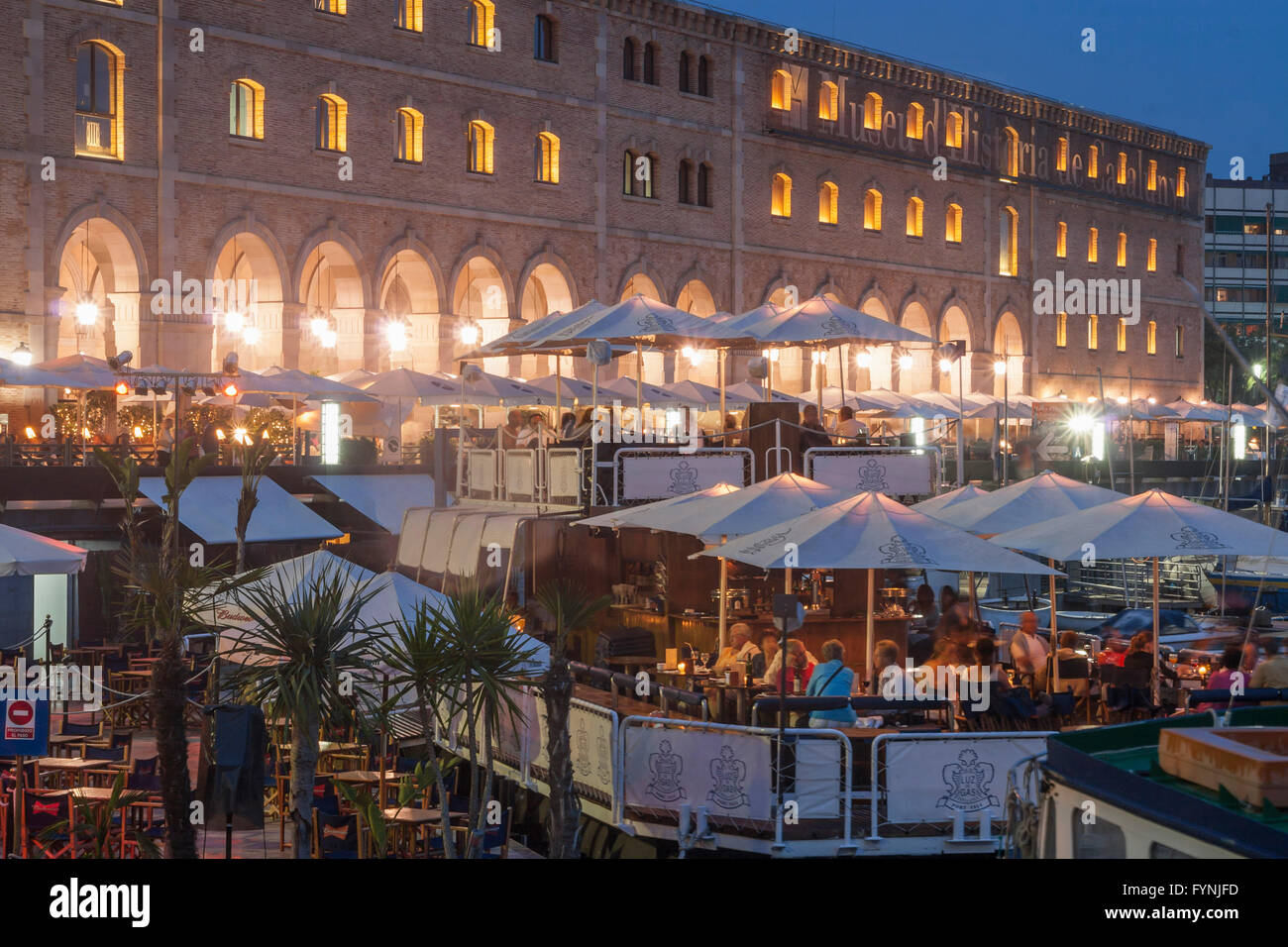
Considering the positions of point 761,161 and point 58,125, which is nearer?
point 58,125

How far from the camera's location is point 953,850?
1058cm

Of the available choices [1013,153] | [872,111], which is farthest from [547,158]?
[1013,153]

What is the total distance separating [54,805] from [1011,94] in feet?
151

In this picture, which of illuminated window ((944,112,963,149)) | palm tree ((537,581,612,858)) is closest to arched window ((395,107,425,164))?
illuminated window ((944,112,963,149))

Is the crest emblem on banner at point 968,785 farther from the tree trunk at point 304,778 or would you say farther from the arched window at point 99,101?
the arched window at point 99,101

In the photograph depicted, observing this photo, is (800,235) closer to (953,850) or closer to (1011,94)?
(1011,94)

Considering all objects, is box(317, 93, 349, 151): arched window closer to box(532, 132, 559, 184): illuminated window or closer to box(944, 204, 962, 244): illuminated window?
box(532, 132, 559, 184): illuminated window

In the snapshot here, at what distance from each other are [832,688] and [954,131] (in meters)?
41.6

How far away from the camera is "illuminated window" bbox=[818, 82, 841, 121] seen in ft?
150

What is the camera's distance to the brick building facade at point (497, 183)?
100ft

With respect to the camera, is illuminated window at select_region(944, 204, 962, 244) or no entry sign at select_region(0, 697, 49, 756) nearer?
no entry sign at select_region(0, 697, 49, 756)

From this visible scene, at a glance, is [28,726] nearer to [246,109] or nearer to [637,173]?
[246,109]

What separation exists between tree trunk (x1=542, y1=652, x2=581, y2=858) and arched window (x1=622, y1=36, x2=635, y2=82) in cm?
3192
